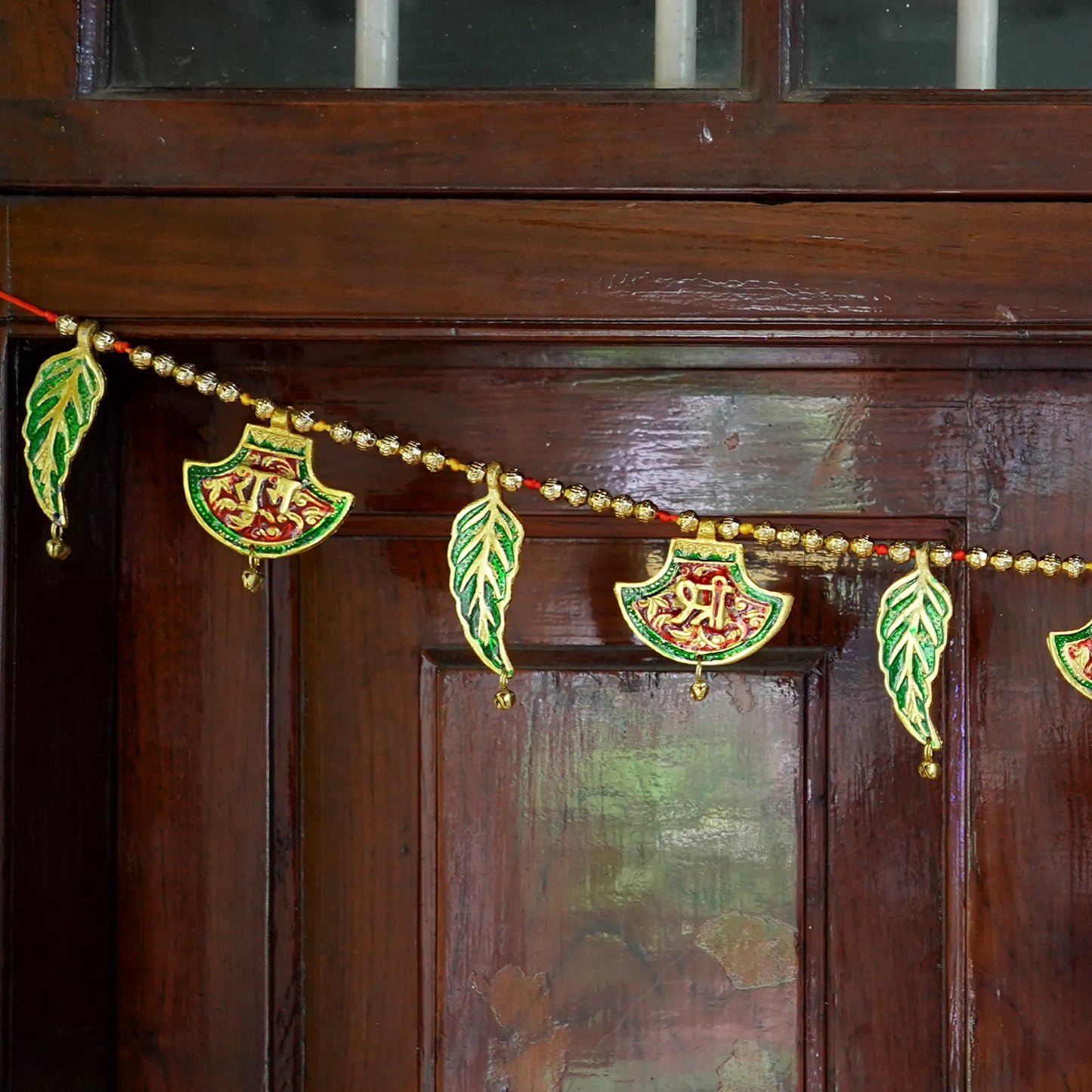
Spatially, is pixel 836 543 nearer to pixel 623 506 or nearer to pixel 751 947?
pixel 623 506

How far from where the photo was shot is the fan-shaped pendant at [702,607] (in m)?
0.64

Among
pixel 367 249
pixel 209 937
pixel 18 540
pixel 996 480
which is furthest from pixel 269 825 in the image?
pixel 996 480

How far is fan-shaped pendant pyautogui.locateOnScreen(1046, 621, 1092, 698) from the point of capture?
25.3 inches

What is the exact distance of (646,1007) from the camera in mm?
734

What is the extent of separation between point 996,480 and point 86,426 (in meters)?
0.51

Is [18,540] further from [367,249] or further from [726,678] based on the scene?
[726,678]

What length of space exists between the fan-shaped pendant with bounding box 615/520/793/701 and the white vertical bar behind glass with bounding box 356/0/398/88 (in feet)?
1.00

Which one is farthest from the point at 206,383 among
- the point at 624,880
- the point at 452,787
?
the point at 624,880

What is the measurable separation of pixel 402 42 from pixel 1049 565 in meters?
0.46

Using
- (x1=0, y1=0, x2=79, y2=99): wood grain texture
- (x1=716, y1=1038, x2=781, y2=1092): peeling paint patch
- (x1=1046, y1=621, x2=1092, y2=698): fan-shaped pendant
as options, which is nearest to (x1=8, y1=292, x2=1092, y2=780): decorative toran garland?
(x1=1046, y1=621, x2=1092, y2=698): fan-shaped pendant

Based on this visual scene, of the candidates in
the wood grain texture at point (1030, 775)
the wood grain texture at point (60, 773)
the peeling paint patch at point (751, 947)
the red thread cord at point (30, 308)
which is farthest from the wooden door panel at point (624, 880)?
the red thread cord at point (30, 308)

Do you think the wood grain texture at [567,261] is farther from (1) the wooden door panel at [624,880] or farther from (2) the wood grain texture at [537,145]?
(1) the wooden door panel at [624,880]

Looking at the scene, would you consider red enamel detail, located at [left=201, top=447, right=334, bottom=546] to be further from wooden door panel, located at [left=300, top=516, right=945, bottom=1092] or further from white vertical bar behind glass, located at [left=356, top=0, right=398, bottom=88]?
white vertical bar behind glass, located at [left=356, top=0, right=398, bottom=88]

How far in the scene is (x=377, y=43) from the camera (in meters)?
0.67
